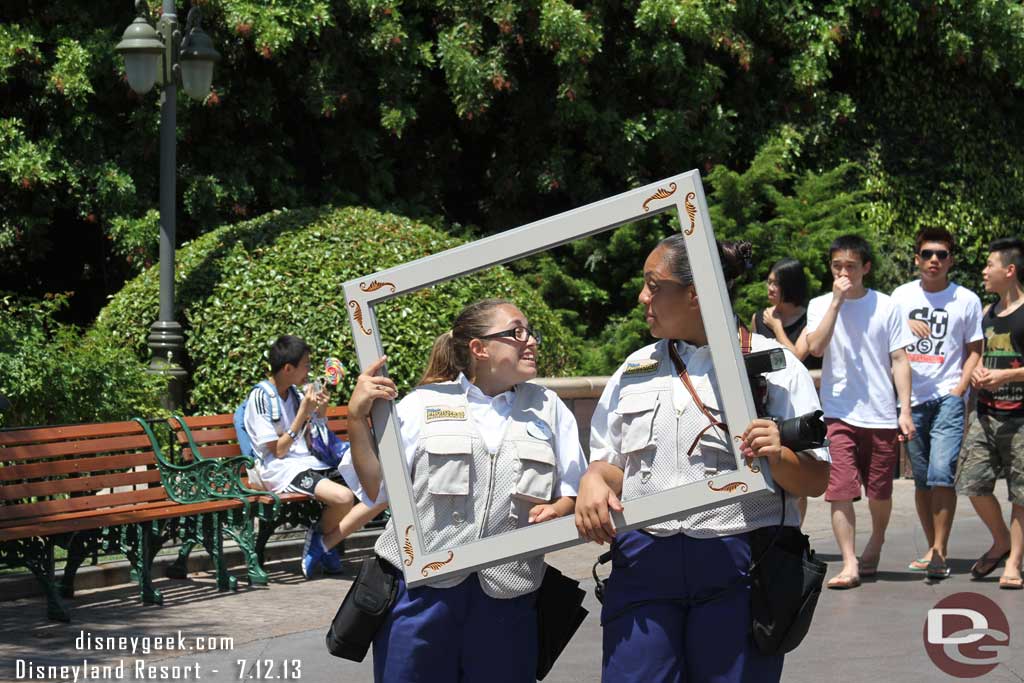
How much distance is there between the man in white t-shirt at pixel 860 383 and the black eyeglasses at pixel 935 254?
49 centimetres

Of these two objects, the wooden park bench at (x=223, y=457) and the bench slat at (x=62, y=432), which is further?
the wooden park bench at (x=223, y=457)

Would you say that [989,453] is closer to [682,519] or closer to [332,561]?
[332,561]

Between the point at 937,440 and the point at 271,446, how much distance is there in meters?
4.10

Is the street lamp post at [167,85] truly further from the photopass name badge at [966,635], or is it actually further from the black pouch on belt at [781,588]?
the black pouch on belt at [781,588]

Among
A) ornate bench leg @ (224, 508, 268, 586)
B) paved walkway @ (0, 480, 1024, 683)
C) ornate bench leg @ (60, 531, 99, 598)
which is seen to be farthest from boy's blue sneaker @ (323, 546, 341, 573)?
ornate bench leg @ (60, 531, 99, 598)

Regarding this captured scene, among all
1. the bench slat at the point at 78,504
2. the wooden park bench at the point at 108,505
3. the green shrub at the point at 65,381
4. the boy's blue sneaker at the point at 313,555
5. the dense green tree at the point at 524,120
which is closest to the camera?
the wooden park bench at the point at 108,505

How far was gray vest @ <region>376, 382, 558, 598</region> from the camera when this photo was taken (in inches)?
148

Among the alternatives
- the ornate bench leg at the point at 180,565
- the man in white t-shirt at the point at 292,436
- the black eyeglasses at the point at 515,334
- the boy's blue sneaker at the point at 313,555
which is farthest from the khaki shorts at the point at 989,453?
the black eyeglasses at the point at 515,334

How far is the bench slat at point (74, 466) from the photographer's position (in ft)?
24.4

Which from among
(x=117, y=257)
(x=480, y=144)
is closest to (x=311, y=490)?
Result: (x=117, y=257)

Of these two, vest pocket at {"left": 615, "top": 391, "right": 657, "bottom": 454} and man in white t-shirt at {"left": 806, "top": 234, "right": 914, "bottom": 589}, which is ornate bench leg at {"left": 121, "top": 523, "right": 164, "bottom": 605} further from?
vest pocket at {"left": 615, "top": 391, "right": 657, "bottom": 454}

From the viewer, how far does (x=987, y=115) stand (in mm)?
19438

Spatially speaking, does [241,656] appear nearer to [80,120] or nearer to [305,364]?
[305,364]

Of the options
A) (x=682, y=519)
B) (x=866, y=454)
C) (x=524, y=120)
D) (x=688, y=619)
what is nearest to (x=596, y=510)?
(x=682, y=519)
